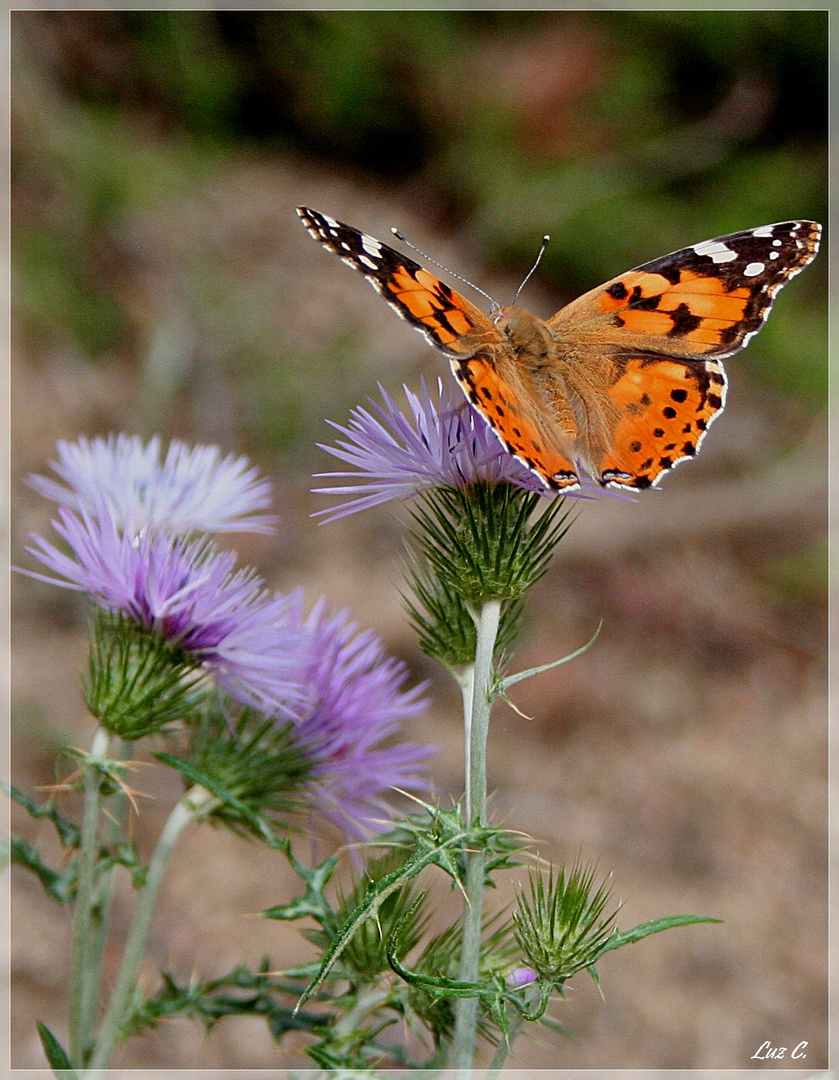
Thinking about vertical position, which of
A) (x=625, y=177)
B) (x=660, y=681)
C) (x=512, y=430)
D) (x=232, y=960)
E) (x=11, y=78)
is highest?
(x=625, y=177)

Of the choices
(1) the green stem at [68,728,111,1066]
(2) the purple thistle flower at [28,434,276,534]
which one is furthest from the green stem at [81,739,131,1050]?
(2) the purple thistle flower at [28,434,276,534]

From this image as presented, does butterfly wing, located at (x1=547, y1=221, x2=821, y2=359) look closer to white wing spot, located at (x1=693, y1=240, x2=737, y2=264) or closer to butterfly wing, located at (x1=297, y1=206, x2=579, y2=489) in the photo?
white wing spot, located at (x1=693, y1=240, x2=737, y2=264)

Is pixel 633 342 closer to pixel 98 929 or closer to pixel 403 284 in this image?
pixel 403 284

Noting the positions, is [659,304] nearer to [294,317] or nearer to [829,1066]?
[829,1066]

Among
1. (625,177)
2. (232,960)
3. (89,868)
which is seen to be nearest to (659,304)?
(89,868)

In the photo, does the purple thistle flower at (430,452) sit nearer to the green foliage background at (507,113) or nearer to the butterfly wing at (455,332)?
the butterfly wing at (455,332)

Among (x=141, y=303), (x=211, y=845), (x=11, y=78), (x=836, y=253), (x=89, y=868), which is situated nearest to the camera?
(x=89, y=868)
